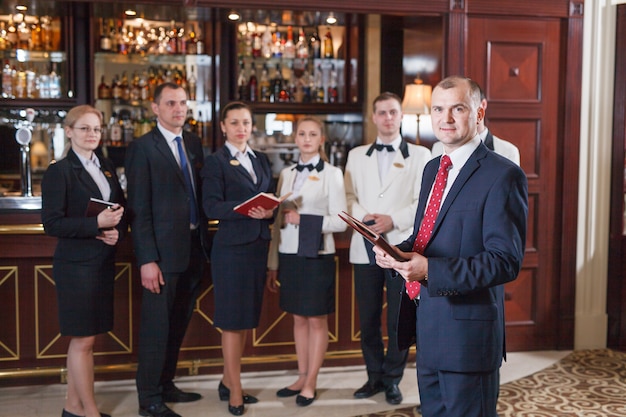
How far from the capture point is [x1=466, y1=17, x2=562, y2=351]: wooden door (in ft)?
17.9

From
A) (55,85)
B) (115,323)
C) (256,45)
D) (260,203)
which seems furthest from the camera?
(256,45)

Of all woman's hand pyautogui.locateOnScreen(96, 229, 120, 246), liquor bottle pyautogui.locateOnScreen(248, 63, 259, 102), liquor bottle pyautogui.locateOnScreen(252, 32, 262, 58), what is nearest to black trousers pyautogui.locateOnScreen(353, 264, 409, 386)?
woman's hand pyautogui.locateOnScreen(96, 229, 120, 246)

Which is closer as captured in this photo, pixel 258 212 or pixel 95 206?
pixel 95 206

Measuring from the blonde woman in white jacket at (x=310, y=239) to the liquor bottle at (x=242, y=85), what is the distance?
278 centimetres

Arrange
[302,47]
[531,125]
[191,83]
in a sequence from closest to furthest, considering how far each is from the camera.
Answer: [531,125] < [191,83] < [302,47]

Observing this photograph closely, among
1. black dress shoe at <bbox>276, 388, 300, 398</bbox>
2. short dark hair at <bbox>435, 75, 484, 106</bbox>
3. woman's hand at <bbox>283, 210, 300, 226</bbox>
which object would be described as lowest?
black dress shoe at <bbox>276, 388, 300, 398</bbox>

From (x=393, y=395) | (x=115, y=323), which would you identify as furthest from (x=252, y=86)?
(x=393, y=395)

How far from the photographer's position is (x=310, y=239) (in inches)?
169

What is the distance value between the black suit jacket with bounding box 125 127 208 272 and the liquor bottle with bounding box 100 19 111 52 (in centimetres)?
282

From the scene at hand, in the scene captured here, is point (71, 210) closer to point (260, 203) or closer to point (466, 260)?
point (260, 203)

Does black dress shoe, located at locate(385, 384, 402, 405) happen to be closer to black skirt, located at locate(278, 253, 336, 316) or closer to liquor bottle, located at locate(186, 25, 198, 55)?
black skirt, located at locate(278, 253, 336, 316)

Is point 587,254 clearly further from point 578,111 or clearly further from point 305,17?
point 305,17

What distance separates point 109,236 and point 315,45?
3.85 meters

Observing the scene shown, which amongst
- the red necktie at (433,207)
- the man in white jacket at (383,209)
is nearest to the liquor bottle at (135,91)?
the man in white jacket at (383,209)
